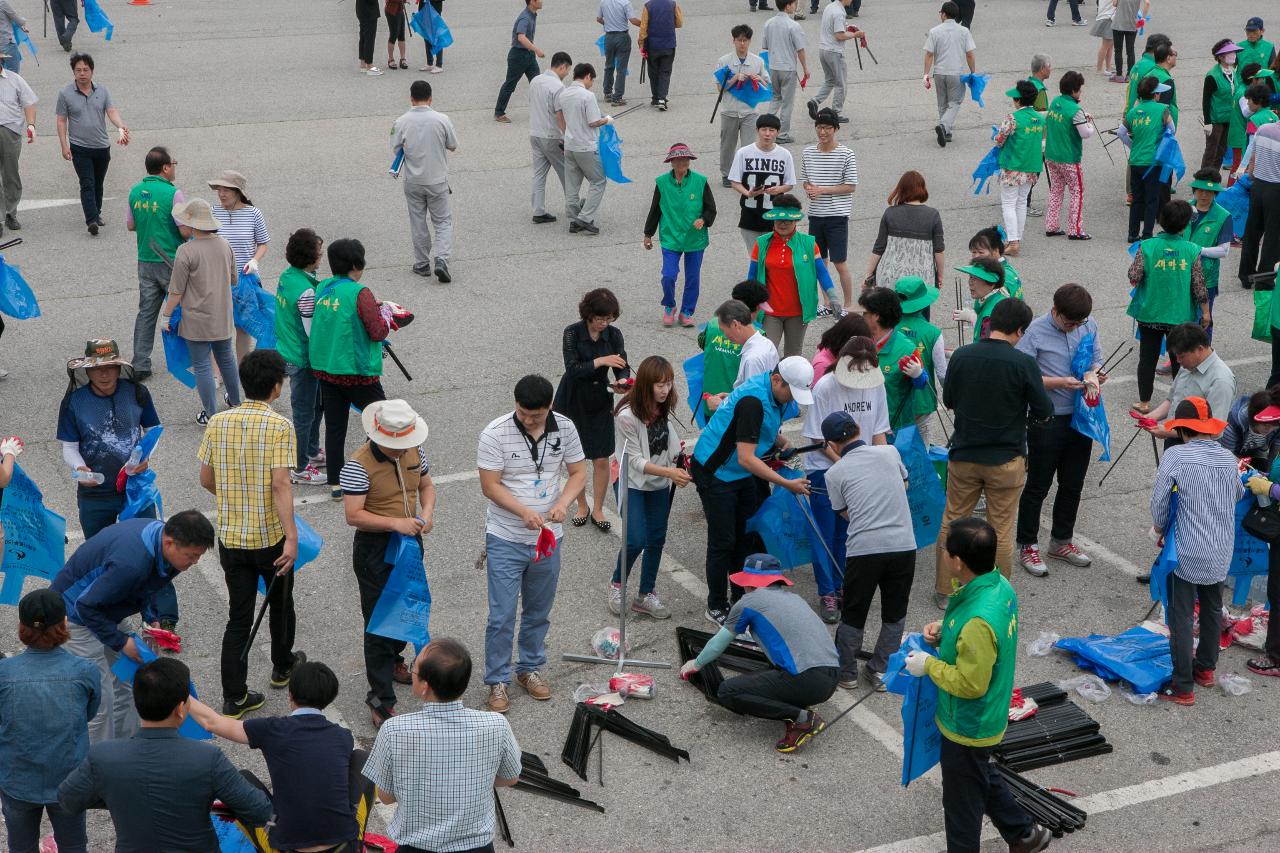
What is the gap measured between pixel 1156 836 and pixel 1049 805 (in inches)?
19.8

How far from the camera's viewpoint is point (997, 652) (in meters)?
5.55

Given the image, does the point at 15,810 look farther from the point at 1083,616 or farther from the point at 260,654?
the point at 1083,616

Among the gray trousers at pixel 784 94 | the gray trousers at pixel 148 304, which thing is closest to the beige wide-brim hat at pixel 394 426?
the gray trousers at pixel 148 304

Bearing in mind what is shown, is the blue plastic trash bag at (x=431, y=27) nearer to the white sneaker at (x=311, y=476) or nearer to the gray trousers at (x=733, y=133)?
the gray trousers at (x=733, y=133)

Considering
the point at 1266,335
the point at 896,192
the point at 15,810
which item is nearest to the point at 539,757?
the point at 15,810

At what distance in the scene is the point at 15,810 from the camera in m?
5.41

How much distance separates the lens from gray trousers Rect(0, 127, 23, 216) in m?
14.0

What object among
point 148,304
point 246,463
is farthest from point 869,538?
point 148,304

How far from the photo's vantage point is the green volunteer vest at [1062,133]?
14.5 m

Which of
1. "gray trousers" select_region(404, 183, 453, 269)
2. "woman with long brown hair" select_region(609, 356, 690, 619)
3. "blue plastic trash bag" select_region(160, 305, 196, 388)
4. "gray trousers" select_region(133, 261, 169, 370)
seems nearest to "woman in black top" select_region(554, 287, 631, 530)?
"woman with long brown hair" select_region(609, 356, 690, 619)

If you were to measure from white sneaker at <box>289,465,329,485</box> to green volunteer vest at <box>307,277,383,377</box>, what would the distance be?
3.59ft

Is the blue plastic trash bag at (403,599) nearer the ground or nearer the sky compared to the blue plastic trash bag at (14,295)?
nearer the ground

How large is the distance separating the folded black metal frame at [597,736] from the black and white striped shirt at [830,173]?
6712 mm

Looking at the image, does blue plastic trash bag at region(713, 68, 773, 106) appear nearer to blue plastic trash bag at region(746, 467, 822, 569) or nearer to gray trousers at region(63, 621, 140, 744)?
blue plastic trash bag at region(746, 467, 822, 569)
